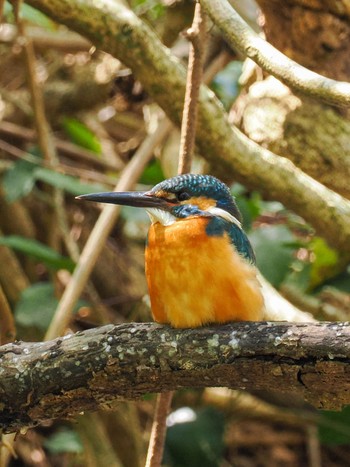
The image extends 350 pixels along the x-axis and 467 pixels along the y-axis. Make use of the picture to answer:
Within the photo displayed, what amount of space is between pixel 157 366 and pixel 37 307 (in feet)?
5.35

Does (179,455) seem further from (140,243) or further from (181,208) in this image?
(181,208)

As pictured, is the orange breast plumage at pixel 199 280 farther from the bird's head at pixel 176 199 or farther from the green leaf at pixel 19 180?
the green leaf at pixel 19 180

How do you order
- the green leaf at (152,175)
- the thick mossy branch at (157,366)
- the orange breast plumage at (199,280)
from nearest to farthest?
the thick mossy branch at (157,366) < the orange breast plumage at (199,280) < the green leaf at (152,175)

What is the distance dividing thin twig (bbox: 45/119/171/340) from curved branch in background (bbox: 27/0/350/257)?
19.7 inches

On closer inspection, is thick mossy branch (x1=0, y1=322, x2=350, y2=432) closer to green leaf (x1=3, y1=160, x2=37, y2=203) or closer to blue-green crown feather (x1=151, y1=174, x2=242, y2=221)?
blue-green crown feather (x1=151, y1=174, x2=242, y2=221)

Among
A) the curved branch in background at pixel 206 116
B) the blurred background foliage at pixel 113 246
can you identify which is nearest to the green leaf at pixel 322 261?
the blurred background foliage at pixel 113 246

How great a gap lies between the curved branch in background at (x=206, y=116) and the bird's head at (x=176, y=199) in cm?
60

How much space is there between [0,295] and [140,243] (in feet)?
7.05

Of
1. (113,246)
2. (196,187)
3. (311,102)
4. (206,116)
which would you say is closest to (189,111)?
(196,187)

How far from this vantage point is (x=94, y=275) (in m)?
4.46

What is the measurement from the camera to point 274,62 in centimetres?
198

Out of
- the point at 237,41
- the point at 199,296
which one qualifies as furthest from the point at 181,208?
the point at 237,41

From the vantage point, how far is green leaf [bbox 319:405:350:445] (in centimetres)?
365

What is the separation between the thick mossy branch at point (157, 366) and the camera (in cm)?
179
